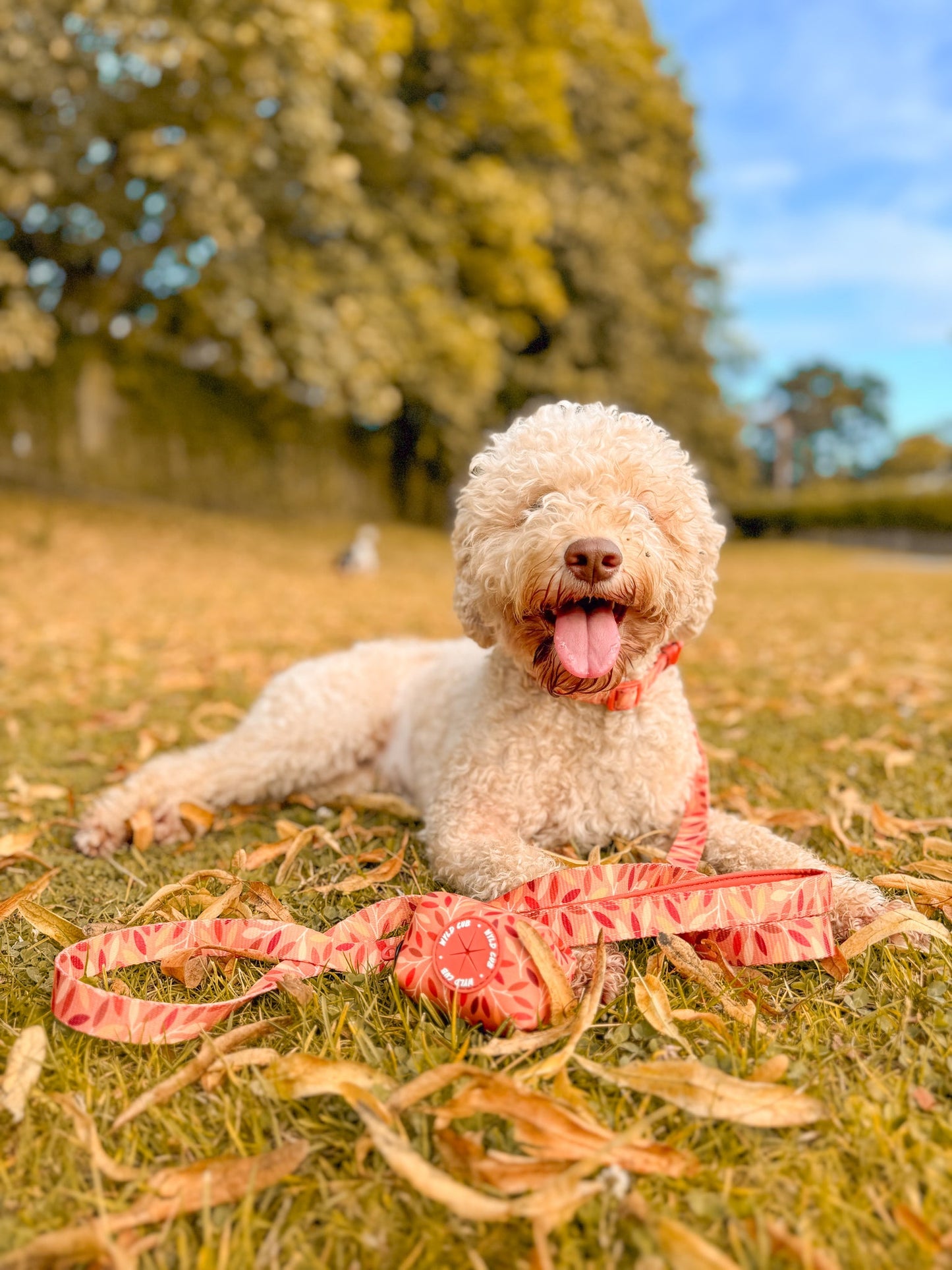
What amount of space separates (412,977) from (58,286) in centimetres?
1704

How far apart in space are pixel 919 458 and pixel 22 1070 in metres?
95.4

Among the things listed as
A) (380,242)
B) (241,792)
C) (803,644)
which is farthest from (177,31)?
(241,792)

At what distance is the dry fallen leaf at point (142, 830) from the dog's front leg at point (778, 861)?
6.16ft

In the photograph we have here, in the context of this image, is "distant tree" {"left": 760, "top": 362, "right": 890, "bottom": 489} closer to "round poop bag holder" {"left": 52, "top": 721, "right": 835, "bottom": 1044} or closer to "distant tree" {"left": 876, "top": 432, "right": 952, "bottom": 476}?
"distant tree" {"left": 876, "top": 432, "right": 952, "bottom": 476}

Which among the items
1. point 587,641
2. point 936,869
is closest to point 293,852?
point 587,641

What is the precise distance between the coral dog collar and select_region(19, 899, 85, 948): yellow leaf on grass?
164mm

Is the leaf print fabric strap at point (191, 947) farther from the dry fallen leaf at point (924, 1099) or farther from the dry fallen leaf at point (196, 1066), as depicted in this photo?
the dry fallen leaf at point (924, 1099)

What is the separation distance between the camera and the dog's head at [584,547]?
2258mm

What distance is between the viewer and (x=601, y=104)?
21531 mm

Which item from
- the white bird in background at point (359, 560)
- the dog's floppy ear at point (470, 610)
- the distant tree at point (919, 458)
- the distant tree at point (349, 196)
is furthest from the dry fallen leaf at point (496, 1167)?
the distant tree at point (919, 458)

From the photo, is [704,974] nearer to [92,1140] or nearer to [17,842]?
[92,1140]

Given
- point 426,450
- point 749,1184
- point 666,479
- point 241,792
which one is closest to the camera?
point 749,1184

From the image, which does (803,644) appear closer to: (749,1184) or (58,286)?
(749,1184)

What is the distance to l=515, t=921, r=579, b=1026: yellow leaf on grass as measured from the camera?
1.77 metres
